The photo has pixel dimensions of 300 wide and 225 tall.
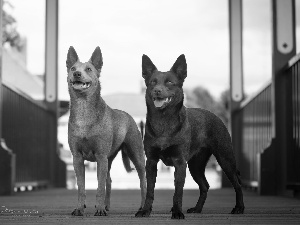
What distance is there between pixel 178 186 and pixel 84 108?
82 cm

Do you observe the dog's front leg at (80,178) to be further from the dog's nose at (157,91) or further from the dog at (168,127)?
the dog's nose at (157,91)

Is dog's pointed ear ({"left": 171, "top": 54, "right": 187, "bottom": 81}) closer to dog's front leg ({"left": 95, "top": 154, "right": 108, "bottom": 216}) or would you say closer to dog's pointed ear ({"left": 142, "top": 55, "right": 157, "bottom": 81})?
dog's pointed ear ({"left": 142, "top": 55, "right": 157, "bottom": 81})

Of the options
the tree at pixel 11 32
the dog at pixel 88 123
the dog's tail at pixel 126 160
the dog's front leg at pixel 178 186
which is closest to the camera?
the dog's front leg at pixel 178 186

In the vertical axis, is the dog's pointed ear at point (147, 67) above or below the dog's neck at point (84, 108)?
above

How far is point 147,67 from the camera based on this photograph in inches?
182

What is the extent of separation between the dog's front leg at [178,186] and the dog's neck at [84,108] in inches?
25.1

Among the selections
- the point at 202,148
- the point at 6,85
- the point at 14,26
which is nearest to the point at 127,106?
the point at 14,26

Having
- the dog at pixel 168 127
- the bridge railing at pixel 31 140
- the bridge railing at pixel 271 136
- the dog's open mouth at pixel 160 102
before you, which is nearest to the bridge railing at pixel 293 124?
the bridge railing at pixel 271 136

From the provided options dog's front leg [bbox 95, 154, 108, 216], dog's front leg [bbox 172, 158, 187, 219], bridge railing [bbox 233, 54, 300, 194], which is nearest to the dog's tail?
dog's front leg [bbox 95, 154, 108, 216]

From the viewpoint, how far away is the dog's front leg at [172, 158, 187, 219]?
4.49m

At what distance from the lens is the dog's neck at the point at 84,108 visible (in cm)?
479

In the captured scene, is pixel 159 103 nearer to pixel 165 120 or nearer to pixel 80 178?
pixel 165 120

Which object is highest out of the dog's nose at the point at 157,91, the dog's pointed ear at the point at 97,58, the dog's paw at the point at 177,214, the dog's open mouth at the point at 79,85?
the dog's pointed ear at the point at 97,58

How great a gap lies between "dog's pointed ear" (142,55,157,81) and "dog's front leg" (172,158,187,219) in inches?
22.5
